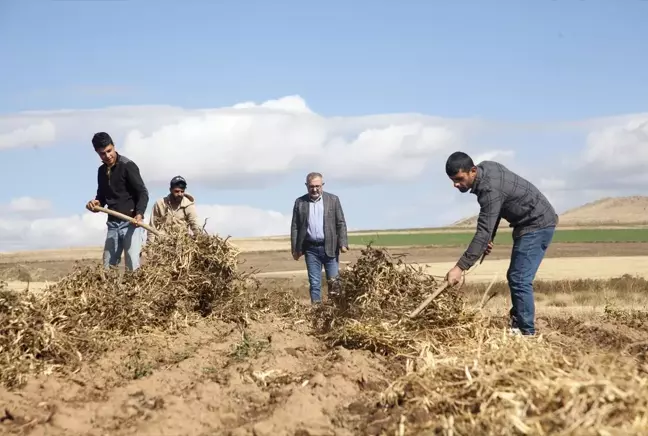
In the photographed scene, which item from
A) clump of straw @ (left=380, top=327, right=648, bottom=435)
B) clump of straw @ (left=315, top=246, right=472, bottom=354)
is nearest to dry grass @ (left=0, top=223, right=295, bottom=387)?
clump of straw @ (left=315, top=246, right=472, bottom=354)

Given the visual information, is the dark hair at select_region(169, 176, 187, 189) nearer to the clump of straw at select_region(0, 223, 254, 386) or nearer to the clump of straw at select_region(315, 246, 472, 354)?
the clump of straw at select_region(0, 223, 254, 386)

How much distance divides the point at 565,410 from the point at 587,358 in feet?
2.89

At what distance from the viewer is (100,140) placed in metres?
10.0

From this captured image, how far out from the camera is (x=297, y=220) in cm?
1139

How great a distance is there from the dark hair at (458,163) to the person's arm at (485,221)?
0.35 m

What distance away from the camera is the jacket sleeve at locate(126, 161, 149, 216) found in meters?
10.2

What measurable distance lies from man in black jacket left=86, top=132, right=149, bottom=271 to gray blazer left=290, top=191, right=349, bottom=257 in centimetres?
207

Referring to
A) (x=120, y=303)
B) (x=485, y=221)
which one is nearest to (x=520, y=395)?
(x=485, y=221)

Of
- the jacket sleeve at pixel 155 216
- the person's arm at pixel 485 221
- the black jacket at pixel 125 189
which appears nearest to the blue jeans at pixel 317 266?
the jacket sleeve at pixel 155 216

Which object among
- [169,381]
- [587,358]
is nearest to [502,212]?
[587,358]

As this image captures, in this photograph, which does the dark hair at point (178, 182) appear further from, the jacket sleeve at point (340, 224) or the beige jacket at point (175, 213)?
the jacket sleeve at point (340, 224)

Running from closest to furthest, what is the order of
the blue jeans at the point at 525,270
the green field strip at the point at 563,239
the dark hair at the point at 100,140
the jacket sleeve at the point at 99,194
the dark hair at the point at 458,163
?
the dark hair at the point at 458,163 < the blue jeans at the point at 525,270 < the dark hair at the point at 100,140 < the jacket sleeve at the point at 99,194 < the green field strip at the point at 563,239

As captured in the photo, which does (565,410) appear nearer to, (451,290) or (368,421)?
(368,421)

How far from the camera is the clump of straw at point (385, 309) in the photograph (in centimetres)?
828
